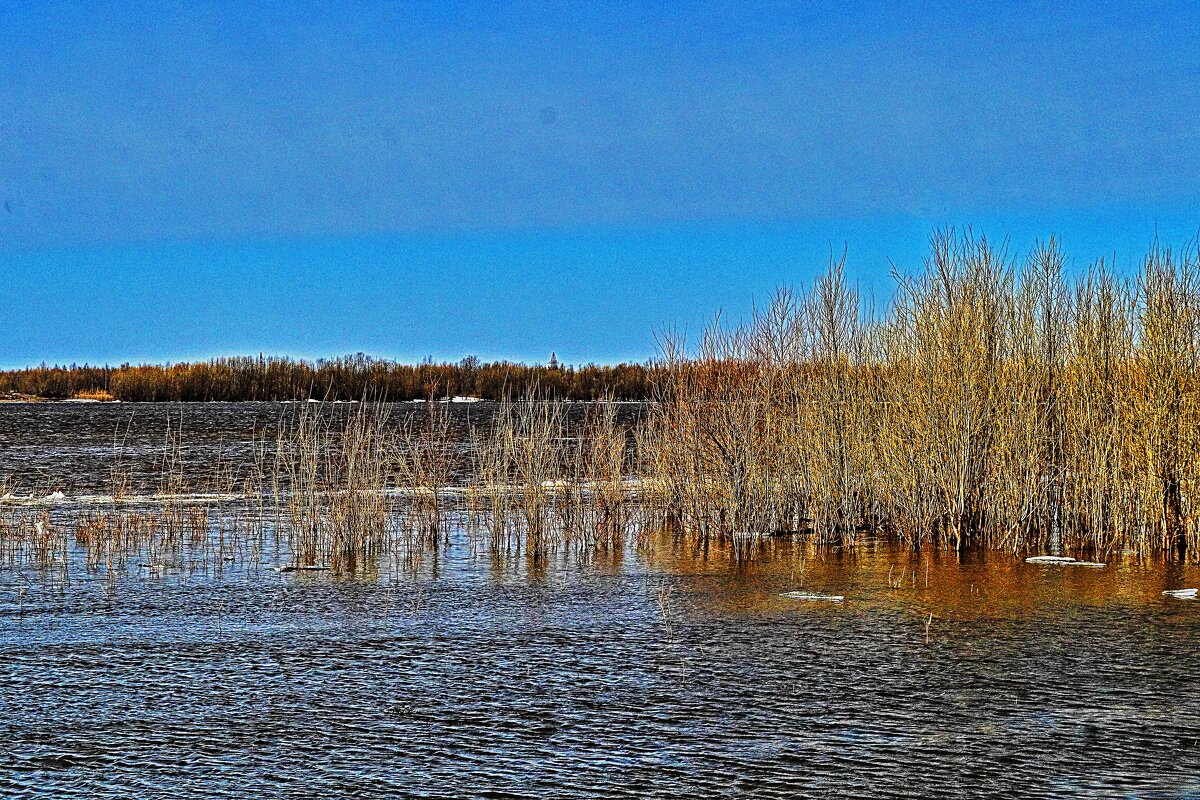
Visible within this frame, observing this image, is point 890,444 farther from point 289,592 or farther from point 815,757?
point 815,757

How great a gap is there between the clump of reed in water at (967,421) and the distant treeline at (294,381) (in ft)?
137

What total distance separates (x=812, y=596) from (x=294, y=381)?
5129 cm

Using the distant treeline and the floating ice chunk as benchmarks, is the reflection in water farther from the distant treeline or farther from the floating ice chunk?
the distant treeline

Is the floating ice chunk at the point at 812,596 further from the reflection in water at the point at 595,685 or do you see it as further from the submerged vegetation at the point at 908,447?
the submerged vegetation at the point at 908,447

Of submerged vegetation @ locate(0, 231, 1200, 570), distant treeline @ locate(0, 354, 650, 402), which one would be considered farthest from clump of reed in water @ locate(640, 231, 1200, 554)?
distant treeline @ locate(0, 354, 650, 402)

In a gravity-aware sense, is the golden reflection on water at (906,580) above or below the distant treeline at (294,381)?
below

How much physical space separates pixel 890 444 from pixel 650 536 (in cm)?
282

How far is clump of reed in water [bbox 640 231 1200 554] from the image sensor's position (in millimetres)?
11258

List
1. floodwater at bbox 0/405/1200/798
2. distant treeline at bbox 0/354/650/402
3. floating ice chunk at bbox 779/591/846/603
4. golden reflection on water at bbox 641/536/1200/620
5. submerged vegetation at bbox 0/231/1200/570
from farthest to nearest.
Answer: distant treeline at bbox 0/354/650/402 < submerged vegetation at bbox 0/231/1200/570 < floating ice chunk at bbox 779/591/846/603 < golden reflection on water at bbox 641/536/1200/620 < floodwater at bbox 0/405/1200/798

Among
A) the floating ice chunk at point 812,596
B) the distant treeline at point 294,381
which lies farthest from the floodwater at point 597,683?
the distant treeline at point 294,381

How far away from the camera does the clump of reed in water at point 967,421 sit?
11.3 m

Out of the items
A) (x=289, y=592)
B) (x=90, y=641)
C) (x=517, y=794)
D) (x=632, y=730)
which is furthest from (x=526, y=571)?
(x=517, y=794)

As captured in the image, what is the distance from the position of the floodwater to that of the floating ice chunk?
0.14m

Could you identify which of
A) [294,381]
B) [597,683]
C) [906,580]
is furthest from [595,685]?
[294,381]
